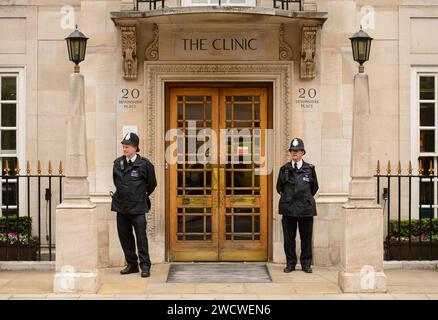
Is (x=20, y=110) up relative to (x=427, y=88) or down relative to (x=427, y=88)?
down

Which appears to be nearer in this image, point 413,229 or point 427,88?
point 413,229

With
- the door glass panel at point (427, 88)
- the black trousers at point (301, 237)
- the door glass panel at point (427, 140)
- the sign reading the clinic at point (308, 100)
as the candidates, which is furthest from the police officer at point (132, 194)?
the door glass panel at point (427, 88)

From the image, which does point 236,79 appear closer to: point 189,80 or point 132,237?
point 189,80

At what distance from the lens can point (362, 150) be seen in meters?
9.88

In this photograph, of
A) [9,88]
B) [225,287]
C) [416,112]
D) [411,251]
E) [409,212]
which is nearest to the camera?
[225,287]

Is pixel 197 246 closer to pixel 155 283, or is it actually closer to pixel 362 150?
pixel 155 283

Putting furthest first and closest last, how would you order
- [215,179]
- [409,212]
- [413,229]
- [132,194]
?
1. [215,179]
2. [413,229]
3. [409,212]
4. [132,194]

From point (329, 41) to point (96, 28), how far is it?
394 centimetres

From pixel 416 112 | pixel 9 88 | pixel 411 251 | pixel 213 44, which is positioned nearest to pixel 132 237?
pixel 213 44

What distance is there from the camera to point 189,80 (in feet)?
39.8

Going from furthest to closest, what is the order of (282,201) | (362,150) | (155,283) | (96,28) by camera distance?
(96,28)
(282,201)
(155,283)
(362,150)

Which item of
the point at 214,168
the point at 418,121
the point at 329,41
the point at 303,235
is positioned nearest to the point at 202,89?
the point at 214,168

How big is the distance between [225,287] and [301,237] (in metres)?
1.75

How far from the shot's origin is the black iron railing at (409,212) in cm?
1180
